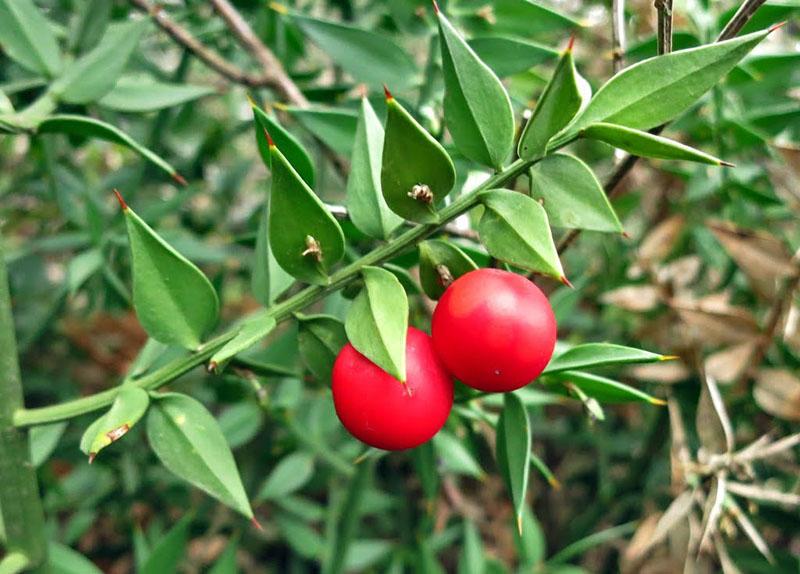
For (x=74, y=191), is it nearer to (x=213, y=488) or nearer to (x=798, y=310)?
(x=213, y=488)

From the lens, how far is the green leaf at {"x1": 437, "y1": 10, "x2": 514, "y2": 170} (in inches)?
20.8

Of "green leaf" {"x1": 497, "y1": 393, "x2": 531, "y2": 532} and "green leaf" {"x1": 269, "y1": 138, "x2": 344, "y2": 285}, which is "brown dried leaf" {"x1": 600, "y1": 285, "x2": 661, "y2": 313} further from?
"green leaf" {"x1": 269, "y1": 138, "x2": 344, "y2": 285}

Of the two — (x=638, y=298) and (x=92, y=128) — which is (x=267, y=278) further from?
(x=638, y=298)

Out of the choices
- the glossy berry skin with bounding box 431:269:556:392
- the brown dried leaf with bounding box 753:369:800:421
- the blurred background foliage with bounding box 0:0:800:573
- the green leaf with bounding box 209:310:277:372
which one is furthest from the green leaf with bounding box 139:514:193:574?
the brown dried leaf with bounding box 753:369:800:421

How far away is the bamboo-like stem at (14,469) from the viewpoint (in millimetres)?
665

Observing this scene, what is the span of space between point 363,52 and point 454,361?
54 centimetres

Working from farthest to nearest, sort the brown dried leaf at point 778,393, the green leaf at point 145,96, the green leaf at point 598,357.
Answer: the brown dried leaf at point 778,393, the green leaf at point 145,96, the green leaf at point 598,357

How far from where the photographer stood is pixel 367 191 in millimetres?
611

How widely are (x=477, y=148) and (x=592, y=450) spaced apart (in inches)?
49.9

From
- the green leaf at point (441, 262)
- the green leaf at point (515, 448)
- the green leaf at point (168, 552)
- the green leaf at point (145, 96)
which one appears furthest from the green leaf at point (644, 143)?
the green leaf at point (168, 552)

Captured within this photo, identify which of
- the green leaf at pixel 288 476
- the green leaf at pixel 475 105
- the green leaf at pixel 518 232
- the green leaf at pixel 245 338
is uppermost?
the green leaf at pixel 475 105

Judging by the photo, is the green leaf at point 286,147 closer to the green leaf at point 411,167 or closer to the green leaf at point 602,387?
the green leaf at point 411,167

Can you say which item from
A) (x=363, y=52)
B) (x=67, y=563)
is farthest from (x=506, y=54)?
(x=67, y=563)

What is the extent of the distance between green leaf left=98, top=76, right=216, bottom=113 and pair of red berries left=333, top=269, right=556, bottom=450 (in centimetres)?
53
